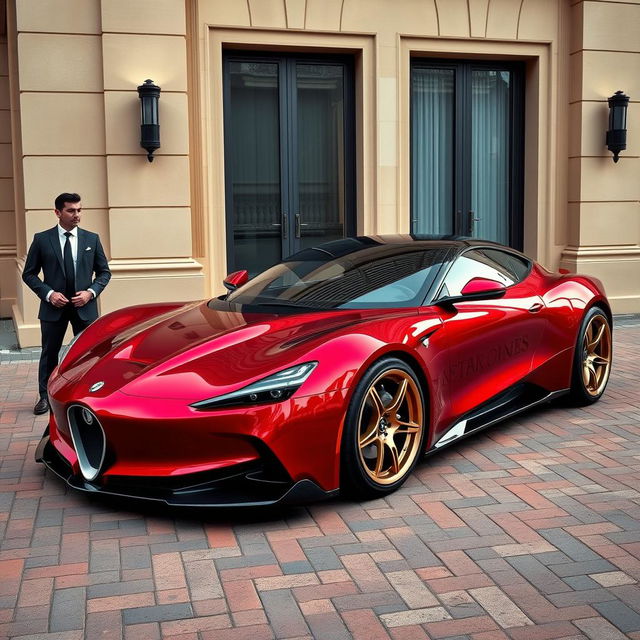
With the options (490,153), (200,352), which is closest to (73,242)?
(200,352)

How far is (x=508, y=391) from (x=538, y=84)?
23.7ft

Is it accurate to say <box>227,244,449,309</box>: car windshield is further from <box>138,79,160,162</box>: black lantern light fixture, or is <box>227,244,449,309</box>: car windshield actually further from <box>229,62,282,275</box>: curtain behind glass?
<box>229,62,282,275</box>: curtain behind glass

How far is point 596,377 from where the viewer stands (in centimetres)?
678

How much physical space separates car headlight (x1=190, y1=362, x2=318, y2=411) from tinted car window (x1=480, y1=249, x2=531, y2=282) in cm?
223

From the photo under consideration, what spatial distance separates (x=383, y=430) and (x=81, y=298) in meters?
2.87

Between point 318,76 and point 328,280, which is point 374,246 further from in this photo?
point 318,76

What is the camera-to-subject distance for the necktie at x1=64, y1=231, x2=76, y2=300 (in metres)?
6.68

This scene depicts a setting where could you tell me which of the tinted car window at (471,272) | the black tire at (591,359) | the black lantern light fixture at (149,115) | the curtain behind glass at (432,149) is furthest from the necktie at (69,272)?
the curtain behind glass at (432,149)

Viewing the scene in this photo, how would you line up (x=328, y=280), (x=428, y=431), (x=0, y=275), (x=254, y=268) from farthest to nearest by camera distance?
(x=0, y=275) < (x=254, y=268) < (x=328, y=280) < (x=428, y=431)

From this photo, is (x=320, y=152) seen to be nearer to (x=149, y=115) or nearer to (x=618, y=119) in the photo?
(x=149, y=115)

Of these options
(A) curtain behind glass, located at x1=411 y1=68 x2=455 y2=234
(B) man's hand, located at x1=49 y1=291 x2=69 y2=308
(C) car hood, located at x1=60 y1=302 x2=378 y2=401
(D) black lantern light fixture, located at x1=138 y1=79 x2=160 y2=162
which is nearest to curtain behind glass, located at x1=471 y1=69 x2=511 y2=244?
(A) curtain behind glass, located at x1=411 y1=68 x2=455 y2=234

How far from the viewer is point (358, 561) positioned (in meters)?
3.88

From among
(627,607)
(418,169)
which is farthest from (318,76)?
(627,607)

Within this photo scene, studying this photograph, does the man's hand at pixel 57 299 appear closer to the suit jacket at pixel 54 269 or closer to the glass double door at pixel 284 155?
the suit jacket at pixel 54 269
